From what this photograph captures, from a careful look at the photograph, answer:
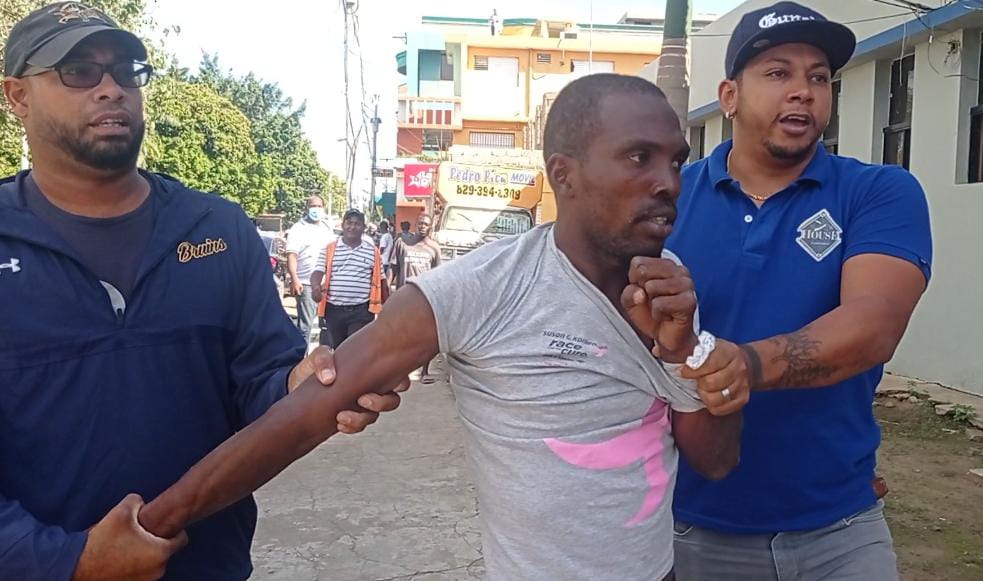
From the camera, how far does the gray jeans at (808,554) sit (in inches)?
85.7

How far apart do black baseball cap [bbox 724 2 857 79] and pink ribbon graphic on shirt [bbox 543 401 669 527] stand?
3.50ft

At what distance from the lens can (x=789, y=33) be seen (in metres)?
2.24

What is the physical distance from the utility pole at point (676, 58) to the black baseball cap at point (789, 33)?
5881mm

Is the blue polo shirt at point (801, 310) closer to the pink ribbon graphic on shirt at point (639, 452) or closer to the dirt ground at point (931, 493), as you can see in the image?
the pink ribbon graphic on shirt at point (639, 452)

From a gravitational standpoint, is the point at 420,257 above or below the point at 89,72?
below

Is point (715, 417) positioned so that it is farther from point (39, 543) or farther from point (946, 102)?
point (946, 102)

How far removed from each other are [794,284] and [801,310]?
0.22 feet

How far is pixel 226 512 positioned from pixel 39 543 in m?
0.48

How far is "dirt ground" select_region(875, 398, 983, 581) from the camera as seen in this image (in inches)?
185

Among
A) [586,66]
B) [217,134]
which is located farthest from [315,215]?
[586,66]

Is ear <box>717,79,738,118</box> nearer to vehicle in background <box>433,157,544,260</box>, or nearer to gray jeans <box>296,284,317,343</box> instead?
gray jeans <box>296,284,317,343</box>

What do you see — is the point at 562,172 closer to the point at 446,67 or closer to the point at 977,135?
the point at 977,135

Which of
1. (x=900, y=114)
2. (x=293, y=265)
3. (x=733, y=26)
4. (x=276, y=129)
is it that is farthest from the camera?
(x=276, y=129)

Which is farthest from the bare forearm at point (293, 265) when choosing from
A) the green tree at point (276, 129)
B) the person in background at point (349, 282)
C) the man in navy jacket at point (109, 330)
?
the green tree at point (276, 129)
